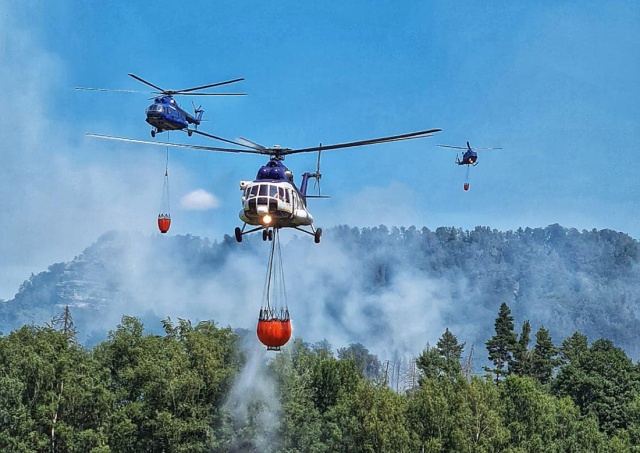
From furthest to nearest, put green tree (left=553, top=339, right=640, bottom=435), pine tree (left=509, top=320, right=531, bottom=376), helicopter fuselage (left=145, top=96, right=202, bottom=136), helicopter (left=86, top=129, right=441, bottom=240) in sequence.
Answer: pine tree (left=509, top=320, right=531, bottom=376)
green tree (left=553, top=339, right=640, bottom=435)
helicopter fuselage (left=145, top=96, right=202, bottom=136)
helicopter (left=86, top=129, right=441, bottom=240)

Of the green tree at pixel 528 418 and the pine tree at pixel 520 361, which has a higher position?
the pine tree at pixel 520 361

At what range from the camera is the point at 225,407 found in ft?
232

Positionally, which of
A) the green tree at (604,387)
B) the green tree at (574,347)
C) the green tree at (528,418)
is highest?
the green tree at (574,347)

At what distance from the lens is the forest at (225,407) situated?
67188 mm

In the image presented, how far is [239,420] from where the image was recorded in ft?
229

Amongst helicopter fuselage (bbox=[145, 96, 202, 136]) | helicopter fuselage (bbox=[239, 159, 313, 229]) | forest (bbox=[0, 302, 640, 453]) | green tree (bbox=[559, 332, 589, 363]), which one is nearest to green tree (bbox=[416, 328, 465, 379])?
green tree (bbox=[559, 332, 589, 363])

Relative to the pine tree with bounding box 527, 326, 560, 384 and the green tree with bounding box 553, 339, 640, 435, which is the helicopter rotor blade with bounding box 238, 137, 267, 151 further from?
the pine tree with bounding box 527, 326, 560, 384

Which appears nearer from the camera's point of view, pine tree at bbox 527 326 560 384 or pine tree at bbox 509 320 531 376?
pine tree at bbox 509 320 531 376

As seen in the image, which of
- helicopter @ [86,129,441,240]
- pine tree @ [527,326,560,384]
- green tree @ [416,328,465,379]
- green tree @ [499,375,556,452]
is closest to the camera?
helicopter @ [86,129,441,240]

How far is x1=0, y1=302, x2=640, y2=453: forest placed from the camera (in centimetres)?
6719

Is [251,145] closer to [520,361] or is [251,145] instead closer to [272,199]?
[272,199]

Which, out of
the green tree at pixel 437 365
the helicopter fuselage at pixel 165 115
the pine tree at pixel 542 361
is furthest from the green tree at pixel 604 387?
the helicopter fuselage at pixel 165 115

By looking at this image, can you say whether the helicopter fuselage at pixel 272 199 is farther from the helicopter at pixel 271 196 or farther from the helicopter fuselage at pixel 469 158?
the helicopter fuselage at pixel 469 158

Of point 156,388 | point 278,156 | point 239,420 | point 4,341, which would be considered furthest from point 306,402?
point 278,156
